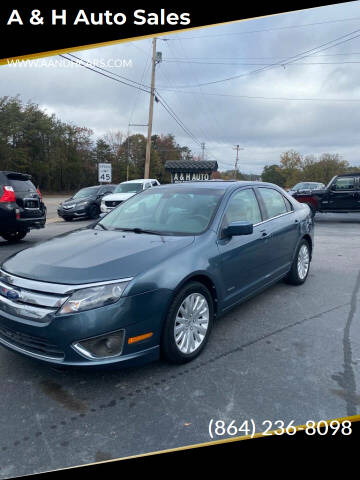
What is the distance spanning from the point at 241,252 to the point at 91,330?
1.80 meters

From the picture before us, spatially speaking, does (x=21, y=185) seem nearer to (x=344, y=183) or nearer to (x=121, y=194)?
(x=121, y=194)

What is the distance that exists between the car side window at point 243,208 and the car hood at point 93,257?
27.4 inches

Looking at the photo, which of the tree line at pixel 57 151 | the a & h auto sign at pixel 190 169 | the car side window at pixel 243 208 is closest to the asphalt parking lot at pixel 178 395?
the car side window at pixel 243 208

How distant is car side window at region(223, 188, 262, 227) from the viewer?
3607mm

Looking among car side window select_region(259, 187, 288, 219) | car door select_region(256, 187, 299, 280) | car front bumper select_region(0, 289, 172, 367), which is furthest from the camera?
car side window select_region(259, 187, 288, 219)

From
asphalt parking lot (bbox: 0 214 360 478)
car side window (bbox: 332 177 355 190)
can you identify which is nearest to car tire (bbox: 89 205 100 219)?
car side window (bbox: 332 177 355 190)

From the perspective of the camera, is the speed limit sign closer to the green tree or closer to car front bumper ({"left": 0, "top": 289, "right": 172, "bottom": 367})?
car front bumper ({"left": 0, "top": 289, "right": 172, "bottom": 367})

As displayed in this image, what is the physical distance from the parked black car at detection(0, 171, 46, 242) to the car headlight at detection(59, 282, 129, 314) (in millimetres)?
6316

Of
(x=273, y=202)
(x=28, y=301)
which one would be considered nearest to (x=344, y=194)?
(x=273, y=202)

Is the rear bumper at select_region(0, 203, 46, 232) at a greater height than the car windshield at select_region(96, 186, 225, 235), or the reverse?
the car windshield at select_region(96, 186, 225, 235)

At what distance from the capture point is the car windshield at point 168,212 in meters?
3.45

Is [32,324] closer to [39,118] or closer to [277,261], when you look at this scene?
[277,261]

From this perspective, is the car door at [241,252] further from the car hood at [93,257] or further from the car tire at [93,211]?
the car tire at [93,211]

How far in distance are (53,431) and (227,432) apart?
1104 mm
